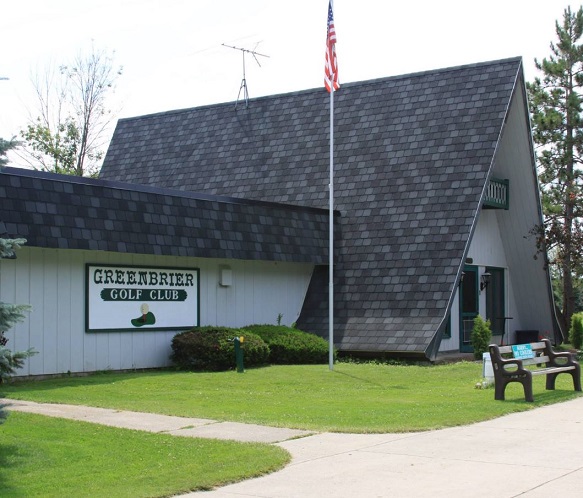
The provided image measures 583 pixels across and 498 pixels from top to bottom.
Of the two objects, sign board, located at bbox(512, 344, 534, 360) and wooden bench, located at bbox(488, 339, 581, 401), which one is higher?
sign board, located at bbox(512, 344, 534, 360)

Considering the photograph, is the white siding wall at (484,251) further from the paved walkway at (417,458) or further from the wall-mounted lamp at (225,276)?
the paved walkway at (417,458)

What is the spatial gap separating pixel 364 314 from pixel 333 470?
13528 millimetres

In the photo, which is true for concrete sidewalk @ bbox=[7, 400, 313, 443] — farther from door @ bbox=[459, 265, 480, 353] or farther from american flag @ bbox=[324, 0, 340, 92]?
door @ bbox=[459, 265, 480, 353]

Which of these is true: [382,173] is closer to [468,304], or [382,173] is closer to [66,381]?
[468,304]

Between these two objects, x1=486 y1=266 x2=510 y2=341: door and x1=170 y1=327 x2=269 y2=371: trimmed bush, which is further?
x1=486 y1=266 x2=510 y2=341: door

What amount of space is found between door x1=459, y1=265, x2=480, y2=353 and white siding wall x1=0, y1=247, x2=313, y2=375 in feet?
18.6

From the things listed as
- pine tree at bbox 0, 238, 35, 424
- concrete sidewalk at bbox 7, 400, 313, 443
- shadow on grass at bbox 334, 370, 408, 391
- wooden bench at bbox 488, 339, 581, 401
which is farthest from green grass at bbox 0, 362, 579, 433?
pine tree at bbox 0, 238, 35, 424

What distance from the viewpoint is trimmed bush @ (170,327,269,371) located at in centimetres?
1888

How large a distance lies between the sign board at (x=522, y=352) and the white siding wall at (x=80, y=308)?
8.31 meters

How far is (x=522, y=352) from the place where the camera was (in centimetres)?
1488

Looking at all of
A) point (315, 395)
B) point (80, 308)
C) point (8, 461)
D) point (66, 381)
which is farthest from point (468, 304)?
point (8, 461)

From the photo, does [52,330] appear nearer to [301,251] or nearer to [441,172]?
[301,251]

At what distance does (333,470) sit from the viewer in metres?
8.77

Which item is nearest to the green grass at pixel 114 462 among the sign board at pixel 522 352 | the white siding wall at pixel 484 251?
the sign board at pixel 522 352
